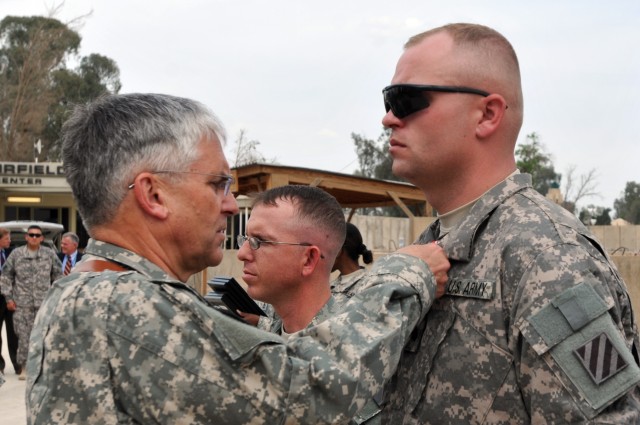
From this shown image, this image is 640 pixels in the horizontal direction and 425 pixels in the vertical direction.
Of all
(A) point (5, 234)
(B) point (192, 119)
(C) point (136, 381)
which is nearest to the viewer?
(C) point (136, 381)

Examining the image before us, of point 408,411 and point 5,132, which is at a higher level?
point 408,411

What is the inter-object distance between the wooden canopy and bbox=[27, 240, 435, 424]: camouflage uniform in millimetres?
9359

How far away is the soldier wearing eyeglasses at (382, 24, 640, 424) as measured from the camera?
75.2 inches

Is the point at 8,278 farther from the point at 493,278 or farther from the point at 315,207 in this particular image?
the point at 493,278

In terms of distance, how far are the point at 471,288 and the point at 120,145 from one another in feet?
3.43

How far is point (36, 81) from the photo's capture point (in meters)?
48.4

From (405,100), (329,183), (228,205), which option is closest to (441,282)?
(405,100)

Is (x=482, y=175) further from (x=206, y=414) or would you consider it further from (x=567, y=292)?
(x=206, y=414)

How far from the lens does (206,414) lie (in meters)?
1.84

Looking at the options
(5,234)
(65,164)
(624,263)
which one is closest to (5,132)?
(5,234)

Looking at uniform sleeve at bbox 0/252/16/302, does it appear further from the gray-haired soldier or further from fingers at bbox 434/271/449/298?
fingers at bbox 434/271/449/298

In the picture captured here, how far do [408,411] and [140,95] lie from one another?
3.96 ft

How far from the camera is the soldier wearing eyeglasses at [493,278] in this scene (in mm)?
1911

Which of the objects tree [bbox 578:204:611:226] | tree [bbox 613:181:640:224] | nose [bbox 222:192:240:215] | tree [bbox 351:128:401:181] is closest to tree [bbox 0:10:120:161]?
tree [bbox 351:128:401:181]
